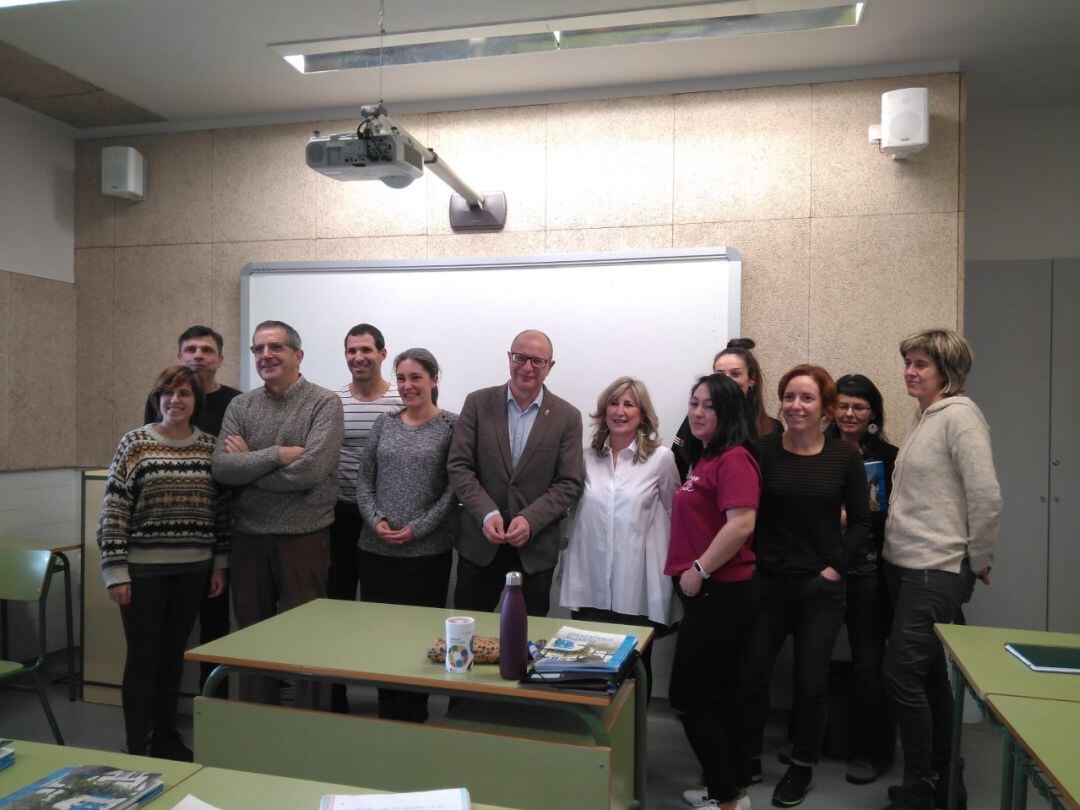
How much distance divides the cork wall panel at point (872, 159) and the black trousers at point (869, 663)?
1.75 meters

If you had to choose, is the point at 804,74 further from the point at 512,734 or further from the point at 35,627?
the point at 35,627

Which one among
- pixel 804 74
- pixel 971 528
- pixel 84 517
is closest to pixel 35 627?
pixel 84 517

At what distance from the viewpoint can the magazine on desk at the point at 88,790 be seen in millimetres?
1271

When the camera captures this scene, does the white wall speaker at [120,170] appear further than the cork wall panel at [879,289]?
Yes

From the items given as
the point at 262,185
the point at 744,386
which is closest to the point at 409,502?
the point at 744,386

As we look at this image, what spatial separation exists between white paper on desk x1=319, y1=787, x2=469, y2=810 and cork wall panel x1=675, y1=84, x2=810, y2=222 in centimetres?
312

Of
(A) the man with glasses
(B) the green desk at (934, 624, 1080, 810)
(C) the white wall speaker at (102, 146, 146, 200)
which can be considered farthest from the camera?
(C) the white wall speaker at (102, 146, 146, 200)

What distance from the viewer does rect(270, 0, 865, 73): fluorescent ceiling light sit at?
10.7ft

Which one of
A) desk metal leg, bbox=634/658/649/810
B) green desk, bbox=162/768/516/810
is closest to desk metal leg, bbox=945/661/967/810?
desk metal leg, bbox=634/658/649/810

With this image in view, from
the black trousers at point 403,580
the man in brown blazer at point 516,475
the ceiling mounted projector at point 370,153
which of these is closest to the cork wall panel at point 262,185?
the ceiling mounted projector at point 370,153

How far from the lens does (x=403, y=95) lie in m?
4.15

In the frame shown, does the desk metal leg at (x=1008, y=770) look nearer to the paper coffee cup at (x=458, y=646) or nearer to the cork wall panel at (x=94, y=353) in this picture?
the paper coffee cup at (x=458, y=646)

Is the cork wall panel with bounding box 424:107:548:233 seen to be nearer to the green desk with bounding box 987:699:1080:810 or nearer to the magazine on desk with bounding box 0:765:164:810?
the green desk with bounding box 987:699:1080:810

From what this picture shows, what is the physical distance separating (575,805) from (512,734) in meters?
0.22
